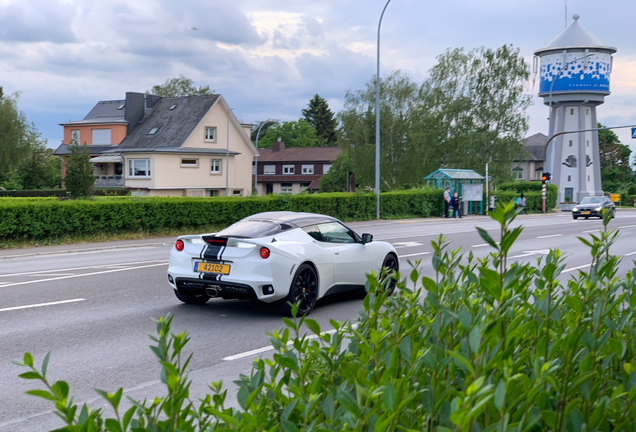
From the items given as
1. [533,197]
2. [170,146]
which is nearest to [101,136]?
[170,146]

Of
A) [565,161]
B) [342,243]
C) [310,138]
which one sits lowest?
[342,243]

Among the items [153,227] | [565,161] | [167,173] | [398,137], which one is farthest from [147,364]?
[565,161]

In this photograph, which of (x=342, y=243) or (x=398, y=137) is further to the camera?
(x=398, y=137)

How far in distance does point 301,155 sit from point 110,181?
4341 centimetres

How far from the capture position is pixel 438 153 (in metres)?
62.1

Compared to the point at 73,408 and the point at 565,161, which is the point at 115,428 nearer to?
the point at 73,408

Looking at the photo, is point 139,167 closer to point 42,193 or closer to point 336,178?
point 42,193

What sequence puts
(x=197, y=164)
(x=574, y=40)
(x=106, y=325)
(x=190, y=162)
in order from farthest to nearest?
1. (x=574, y=40)
2. (x=190, y=162)
3. (x=197, y=164)
4. (x=106, y=325)

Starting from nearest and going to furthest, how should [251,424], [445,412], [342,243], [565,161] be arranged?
[251,424] → [445,412] → [342,243] → [565,161]

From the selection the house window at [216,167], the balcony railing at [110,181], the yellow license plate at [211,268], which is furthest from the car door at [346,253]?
the balcony railing at [110,181]

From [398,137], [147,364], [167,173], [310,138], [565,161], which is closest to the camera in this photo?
[147,364]

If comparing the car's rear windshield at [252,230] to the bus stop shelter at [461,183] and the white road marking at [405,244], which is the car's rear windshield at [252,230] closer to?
the white road marking at [405,244]

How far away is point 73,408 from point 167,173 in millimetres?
56554

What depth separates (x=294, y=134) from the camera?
11825cm
